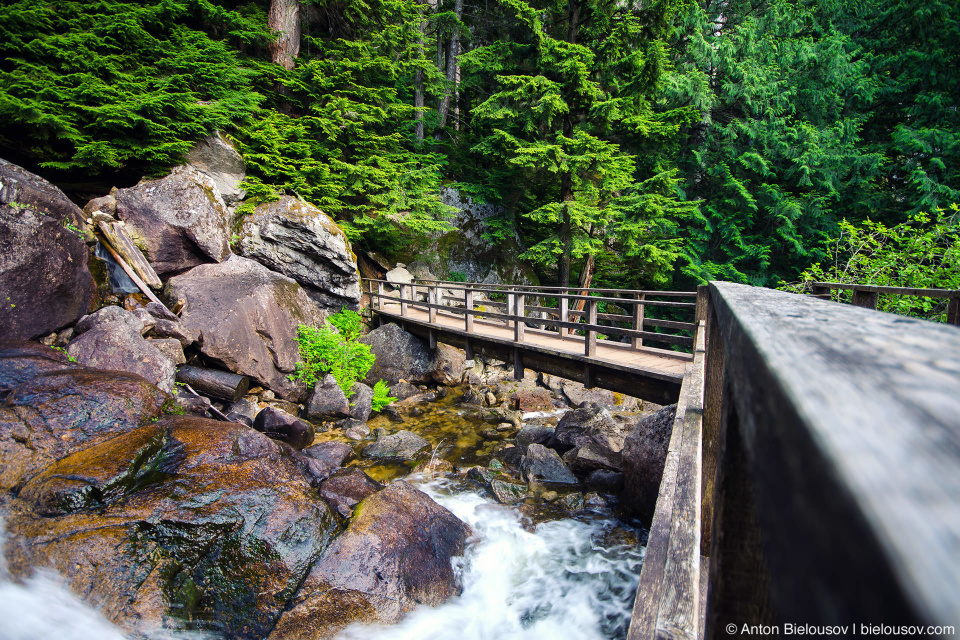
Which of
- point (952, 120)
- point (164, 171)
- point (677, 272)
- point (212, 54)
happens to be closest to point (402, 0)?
point (212, 54)

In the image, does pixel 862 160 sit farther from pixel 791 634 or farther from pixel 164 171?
pixel 164 171

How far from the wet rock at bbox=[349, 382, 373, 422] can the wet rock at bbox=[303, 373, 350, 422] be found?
15cm

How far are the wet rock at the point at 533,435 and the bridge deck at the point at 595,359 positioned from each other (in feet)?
3.89

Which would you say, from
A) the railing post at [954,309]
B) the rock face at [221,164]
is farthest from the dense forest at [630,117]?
the railing post at [954,309]

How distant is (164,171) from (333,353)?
19.1 feet

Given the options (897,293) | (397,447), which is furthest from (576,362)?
(897,293)

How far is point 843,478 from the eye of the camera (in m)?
0.18

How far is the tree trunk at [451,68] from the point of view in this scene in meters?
17.6

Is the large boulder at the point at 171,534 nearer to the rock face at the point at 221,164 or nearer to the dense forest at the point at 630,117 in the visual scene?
the rock face at the point at 221,164

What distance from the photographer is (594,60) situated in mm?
13883

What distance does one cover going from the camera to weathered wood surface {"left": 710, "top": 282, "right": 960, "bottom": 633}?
137 millimetres

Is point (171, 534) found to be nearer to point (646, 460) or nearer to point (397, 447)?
point (397, 447)

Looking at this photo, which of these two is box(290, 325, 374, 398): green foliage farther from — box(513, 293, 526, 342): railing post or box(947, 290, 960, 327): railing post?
box(947, 290, 960, 327): railing post

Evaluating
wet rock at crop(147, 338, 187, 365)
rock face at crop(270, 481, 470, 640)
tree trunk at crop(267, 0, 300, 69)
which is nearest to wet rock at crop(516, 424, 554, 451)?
rock face at crop(270, 481, 470, 640)
